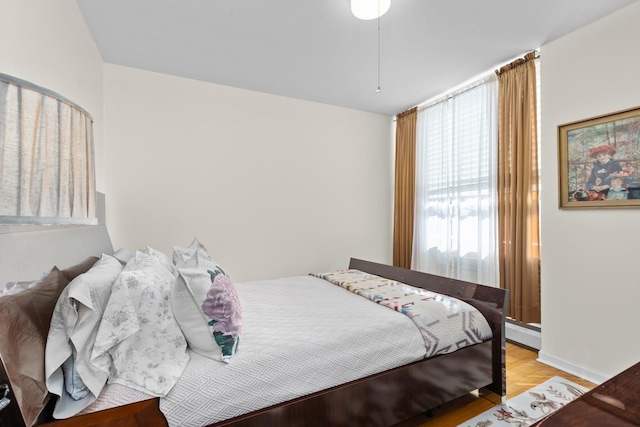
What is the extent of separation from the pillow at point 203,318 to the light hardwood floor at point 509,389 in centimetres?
121

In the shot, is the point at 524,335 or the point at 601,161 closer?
the point at 601,161

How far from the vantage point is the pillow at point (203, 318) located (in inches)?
52.2

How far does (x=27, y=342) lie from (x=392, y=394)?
152cm

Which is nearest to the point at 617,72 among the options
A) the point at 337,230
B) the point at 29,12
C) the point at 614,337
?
the point at 614,337

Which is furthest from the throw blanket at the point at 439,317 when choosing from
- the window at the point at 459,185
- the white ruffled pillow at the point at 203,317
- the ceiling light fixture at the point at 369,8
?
the ceiling light fixture at the point at 369,8

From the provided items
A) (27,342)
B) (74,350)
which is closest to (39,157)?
(27,342)

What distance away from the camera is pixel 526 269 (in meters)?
2.68

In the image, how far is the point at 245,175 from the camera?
3.40 m

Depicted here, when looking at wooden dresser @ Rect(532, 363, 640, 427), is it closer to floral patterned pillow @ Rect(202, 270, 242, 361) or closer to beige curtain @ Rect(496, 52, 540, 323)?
floral patterned pillow @ Rect(202, 270, 242, 361)

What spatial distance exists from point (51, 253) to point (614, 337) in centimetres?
339

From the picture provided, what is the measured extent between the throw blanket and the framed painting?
126 centimetres

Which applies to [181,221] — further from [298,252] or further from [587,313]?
[587,313]

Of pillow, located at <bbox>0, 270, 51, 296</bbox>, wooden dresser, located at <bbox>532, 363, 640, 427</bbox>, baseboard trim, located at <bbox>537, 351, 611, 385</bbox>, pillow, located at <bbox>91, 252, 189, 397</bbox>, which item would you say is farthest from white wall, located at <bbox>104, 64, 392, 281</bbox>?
wooden dresser, located at <bbox>532, 363, 640, 427</bbox>

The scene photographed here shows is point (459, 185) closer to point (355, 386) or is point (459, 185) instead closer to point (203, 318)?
point (355, 386)
